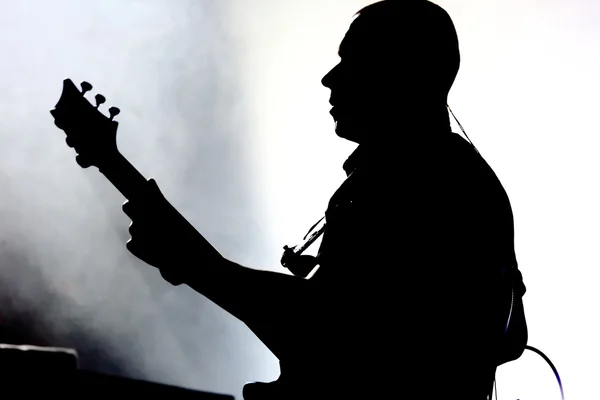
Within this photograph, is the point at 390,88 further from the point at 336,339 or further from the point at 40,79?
the point at 40,79

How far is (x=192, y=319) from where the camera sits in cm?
599

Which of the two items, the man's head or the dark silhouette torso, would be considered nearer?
the dark silhouette torso

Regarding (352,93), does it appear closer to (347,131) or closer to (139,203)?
(347,131)

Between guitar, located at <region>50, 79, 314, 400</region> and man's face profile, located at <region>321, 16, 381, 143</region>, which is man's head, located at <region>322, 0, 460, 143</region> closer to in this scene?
man's face profile, located at <region>321, 16, 381, 143</region>

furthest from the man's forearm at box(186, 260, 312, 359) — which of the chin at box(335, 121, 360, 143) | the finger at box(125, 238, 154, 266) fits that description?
the chin at box(335, 121, 360, 143)

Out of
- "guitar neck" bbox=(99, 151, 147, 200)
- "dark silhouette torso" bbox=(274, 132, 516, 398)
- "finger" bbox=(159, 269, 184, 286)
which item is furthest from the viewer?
"guitar neck" bbox=(99, 151, 147, 200)

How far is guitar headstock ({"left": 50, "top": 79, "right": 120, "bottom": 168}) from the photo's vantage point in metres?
1.30

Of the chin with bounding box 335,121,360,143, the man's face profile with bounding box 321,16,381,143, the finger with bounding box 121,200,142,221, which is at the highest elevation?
the man's face profile with bounding box 321,16,381,143

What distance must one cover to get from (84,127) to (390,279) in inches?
31.2

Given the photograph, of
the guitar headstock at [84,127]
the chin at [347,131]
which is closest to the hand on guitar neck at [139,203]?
the guitar headstock at [84,127]

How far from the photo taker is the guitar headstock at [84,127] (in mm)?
1301

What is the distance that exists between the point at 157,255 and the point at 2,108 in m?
4.03

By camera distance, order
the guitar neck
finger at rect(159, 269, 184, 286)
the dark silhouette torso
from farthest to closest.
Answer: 1. the guitar neck
2. finger at rect(159, 269, 184, 286)
3. the dark silhouette torso

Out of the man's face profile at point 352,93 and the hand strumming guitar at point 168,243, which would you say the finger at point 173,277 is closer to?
the hand strumming guitar at point 168,243
